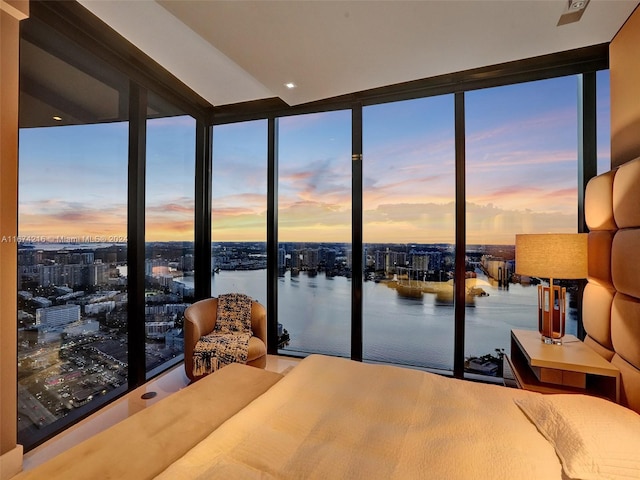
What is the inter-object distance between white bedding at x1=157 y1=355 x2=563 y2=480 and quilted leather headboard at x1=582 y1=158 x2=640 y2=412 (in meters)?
0.62

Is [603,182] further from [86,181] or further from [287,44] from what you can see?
[86,181]

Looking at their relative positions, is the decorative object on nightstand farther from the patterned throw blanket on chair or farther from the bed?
the patterned throw blanket on chair

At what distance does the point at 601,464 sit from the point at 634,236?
1.19 metres

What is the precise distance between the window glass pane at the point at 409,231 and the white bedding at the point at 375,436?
4.81 ft

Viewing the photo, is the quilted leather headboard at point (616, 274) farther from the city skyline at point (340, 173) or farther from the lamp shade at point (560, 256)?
the city skyline at point (340, 173)

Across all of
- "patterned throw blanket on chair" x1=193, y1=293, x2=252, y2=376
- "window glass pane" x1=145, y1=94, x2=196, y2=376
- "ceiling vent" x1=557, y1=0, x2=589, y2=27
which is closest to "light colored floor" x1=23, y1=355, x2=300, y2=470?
"window glass pane" x1=145, y1=94, x2=196, y2=376

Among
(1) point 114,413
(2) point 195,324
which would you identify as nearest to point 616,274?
(2) point 195,324

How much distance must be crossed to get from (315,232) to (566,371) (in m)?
2.47

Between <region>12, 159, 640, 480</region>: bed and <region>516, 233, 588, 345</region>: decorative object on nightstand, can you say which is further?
<region>516, 233, 588, 345</region>: decorative object on nightstand

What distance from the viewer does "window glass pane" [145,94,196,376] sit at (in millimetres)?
3129

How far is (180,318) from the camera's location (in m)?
3.58

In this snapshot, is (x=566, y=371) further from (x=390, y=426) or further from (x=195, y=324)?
(x=195, y=324)

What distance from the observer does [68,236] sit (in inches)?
92.0

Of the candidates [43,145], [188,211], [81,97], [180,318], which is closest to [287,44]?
[81,97]
